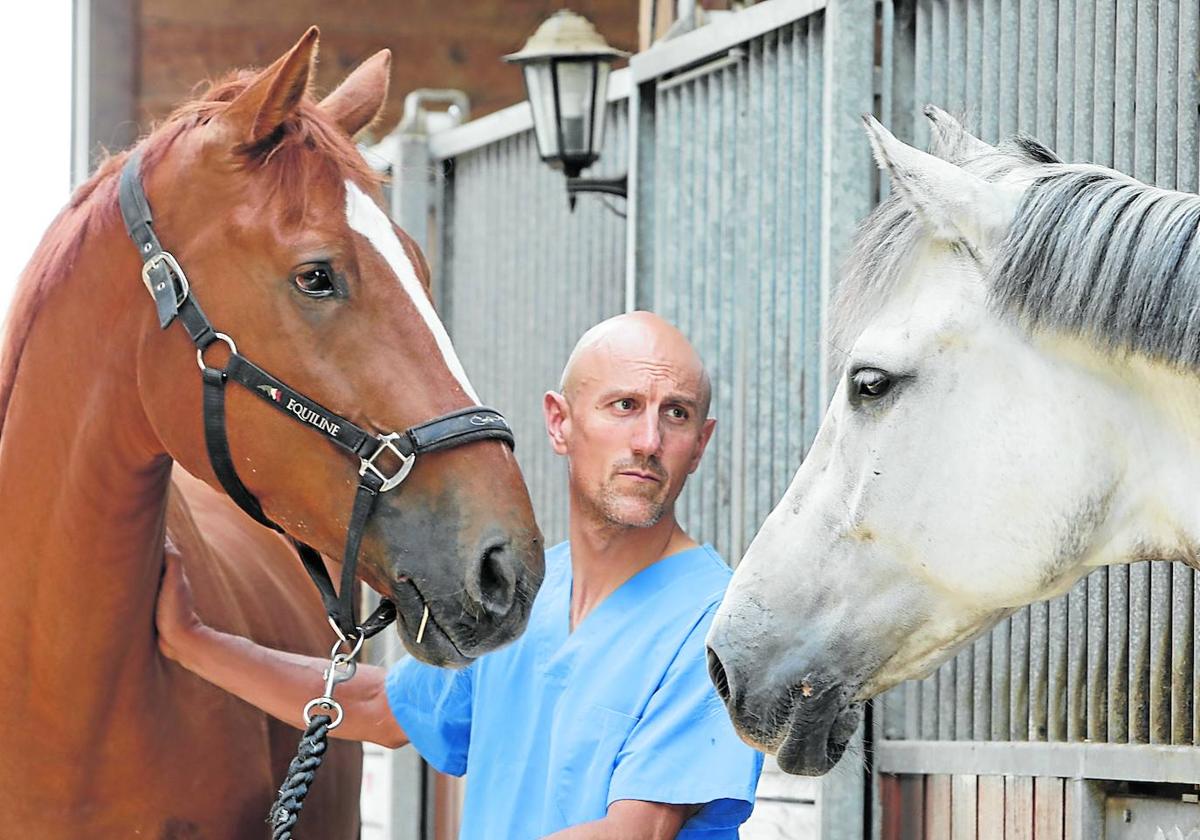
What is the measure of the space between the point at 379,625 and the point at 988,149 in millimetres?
1091

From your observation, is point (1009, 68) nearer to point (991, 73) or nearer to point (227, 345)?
point (991, 73)

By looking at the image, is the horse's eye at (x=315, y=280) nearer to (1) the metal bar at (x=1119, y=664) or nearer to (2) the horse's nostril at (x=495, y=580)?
(2) the horse's nostril at (x=495, y=580)

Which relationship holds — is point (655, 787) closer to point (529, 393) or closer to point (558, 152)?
point (558, 152)

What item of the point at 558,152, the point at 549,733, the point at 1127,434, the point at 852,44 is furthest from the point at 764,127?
the point at 1127,434

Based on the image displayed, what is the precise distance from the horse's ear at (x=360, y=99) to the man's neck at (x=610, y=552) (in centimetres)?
73

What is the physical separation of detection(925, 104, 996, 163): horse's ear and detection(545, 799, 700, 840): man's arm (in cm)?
99

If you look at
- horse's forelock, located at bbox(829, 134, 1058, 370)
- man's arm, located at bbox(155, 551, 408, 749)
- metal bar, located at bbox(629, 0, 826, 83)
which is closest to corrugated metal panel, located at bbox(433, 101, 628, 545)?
metal bar, located at bbox(629, 0, 826, 83)

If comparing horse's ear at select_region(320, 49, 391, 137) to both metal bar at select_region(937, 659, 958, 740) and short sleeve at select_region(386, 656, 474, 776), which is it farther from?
metal bar at select_region(937, 659, 958, 740)

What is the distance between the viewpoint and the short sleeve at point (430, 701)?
2.74 metres

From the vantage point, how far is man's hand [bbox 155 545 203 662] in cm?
262

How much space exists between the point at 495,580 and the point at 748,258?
2.09 meters

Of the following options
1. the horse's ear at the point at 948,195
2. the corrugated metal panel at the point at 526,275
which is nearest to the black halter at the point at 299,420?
the horse's ear at the point at 948,195

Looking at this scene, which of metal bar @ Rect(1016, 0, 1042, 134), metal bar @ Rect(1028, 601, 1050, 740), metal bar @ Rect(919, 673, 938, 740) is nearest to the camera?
metal bar @ Rect(1028, 601, 1050, 740)

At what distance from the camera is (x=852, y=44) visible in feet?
12.1
